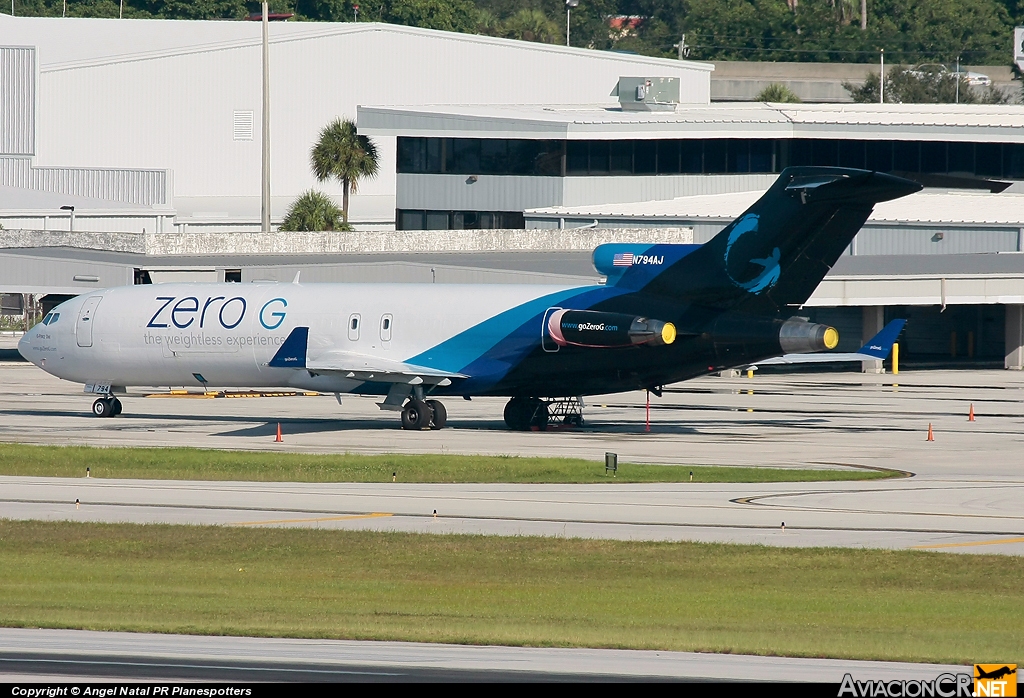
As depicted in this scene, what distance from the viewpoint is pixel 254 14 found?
149m

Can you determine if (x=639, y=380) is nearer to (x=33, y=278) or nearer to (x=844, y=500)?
(x=844, y=500)

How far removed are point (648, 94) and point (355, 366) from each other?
2321 inches

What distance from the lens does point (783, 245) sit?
36.3 meters

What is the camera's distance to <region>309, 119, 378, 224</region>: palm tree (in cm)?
9538

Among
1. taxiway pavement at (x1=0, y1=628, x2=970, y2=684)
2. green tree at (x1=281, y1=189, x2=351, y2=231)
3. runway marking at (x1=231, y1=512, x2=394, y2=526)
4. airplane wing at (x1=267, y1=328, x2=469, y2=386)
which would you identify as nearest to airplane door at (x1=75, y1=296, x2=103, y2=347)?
airplane wing at (x1=267, y1=328, x2=469, y2=386)

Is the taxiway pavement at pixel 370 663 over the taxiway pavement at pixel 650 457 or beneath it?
over

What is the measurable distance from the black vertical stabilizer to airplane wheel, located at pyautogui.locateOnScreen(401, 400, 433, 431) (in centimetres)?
742

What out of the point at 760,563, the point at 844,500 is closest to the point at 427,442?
the point at 844,500

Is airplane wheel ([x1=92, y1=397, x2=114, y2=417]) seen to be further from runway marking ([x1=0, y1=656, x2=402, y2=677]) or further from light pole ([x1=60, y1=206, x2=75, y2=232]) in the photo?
light pole ([x1=60, y1=206, x2=75, y2=232])

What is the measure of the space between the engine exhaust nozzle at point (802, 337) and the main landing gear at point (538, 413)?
7233 millimetres

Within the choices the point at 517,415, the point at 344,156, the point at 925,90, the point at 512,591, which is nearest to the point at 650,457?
the point at 517,415

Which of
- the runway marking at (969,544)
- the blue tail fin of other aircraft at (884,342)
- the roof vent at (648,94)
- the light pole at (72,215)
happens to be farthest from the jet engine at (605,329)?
the roof vent at (648,94)

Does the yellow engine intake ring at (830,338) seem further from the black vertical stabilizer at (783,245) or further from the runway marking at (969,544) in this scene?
the runway marking at (969,544)

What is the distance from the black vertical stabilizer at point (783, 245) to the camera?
116 feet
